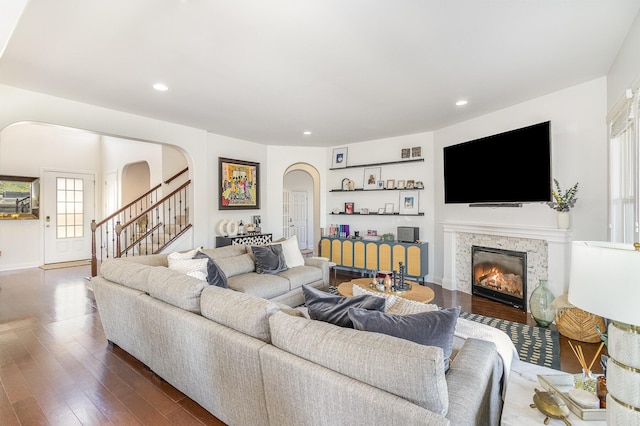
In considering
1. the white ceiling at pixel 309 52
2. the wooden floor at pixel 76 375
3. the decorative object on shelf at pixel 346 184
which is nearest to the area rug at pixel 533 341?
the wooden floor at pixel 76 375

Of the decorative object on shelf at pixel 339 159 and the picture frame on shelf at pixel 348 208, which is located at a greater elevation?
the decorative object on shelf at pixel 339 159

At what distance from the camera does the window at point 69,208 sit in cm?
724

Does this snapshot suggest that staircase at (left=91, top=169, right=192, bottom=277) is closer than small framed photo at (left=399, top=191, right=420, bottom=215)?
Yes

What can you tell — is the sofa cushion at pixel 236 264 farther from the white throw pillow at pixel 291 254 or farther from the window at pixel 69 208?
the window at pixel 69 208

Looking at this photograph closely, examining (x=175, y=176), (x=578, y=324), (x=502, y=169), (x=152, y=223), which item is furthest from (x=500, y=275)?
(x=152, y=223)

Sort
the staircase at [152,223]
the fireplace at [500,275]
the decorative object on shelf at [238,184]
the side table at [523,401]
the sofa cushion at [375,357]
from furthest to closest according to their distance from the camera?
the decorative object on shelf at [238,184]
the staircase at [152,223]
the fireplace at [500,275]
the side table at [523,401]
the sofa cushion at [375,357]

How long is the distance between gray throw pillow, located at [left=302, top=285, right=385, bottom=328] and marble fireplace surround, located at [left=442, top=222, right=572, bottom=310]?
3.12m

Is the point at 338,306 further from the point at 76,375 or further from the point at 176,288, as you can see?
the point at 76,375

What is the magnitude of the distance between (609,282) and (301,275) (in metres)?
3.43

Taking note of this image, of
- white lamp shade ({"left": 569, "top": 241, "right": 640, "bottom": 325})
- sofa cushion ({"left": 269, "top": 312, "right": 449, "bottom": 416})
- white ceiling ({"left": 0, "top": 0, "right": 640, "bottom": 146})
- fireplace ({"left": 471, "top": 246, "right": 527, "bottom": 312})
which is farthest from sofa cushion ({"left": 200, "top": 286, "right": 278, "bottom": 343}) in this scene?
fireplace ({"left": 471, "top": 246, "right": 527, "bottom": 312})

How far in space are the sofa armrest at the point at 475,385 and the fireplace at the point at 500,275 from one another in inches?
114

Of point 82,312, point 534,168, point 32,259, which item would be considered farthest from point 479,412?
point 32,259

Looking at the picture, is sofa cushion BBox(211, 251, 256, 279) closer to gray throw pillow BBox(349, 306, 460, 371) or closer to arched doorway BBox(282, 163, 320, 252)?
gray throw pillow BBox(349, 306, 460, 371)

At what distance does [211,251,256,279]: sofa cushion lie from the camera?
12.6ft
